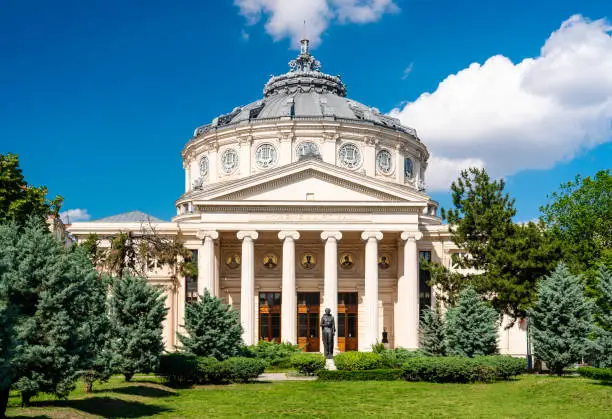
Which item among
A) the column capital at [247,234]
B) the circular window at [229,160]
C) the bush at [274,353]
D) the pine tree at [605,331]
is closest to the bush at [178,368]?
the bush at [274,353]

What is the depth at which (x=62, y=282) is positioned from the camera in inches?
786

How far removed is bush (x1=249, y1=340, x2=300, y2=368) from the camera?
4106 cm

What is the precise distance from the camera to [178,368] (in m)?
30.9

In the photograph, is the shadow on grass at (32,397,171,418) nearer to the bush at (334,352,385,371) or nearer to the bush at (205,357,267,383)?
the bush at (205,357,267,383)

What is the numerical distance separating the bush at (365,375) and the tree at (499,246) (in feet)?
25.2

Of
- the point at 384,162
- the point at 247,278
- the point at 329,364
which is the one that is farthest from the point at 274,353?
the point at 384,162

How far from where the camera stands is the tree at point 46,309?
18953 millimetres

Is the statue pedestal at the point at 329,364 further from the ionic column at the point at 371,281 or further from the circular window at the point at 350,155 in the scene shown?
the circular window at the point at 350,155

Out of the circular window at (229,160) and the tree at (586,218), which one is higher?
the circular window at (229,160)

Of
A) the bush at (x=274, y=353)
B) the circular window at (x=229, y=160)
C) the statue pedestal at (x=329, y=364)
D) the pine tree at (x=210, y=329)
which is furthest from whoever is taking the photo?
the circular window at (x=229, y=160)

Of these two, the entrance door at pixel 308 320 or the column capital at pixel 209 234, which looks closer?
the column capital at pixel 209 234

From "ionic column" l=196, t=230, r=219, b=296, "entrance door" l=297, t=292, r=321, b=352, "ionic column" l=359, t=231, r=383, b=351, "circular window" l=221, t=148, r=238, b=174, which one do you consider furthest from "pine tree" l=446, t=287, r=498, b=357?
"circular window" l=221, t=148, r=238, b=174

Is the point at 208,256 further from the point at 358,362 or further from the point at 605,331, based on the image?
the point at 605,331

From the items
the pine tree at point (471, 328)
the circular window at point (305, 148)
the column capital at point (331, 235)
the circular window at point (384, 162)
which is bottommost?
the pine tree at point (471, 328)
